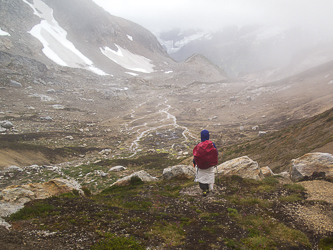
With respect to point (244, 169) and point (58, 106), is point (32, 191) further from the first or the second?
point (58, 106)

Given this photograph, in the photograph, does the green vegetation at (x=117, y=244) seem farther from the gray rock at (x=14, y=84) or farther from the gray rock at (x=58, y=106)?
the gray rock at (x=14, y=84)

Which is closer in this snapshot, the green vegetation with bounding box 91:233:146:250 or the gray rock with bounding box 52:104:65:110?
the green vegetation with bounding box 91:233:146:250

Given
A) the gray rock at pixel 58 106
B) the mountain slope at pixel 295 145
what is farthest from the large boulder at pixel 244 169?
the gray rock at pixel 58 106

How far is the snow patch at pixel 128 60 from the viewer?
11100 cm

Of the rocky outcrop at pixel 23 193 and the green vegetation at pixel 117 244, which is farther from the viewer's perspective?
the rocky outcrop at pixel 23 193

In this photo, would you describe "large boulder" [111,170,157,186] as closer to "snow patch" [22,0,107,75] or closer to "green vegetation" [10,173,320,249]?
"green vegetation" [10,173,320,249]

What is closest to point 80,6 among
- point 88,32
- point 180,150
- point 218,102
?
point 88,32

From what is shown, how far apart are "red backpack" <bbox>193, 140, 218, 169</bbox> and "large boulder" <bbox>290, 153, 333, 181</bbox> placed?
6000 millimetres

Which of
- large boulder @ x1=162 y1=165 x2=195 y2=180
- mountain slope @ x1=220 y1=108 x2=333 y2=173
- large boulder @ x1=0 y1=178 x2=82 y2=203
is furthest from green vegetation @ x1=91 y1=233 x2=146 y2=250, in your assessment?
mountain slope @ x1=220 y1=108 x2=333 y2=173

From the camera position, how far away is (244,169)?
1174 cm

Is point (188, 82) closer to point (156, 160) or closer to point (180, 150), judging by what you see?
point (180, 150)

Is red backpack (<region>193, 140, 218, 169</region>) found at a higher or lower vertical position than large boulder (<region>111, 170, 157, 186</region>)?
higher

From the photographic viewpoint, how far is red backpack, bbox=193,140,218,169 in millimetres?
7988

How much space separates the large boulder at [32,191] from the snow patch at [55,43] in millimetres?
82502
